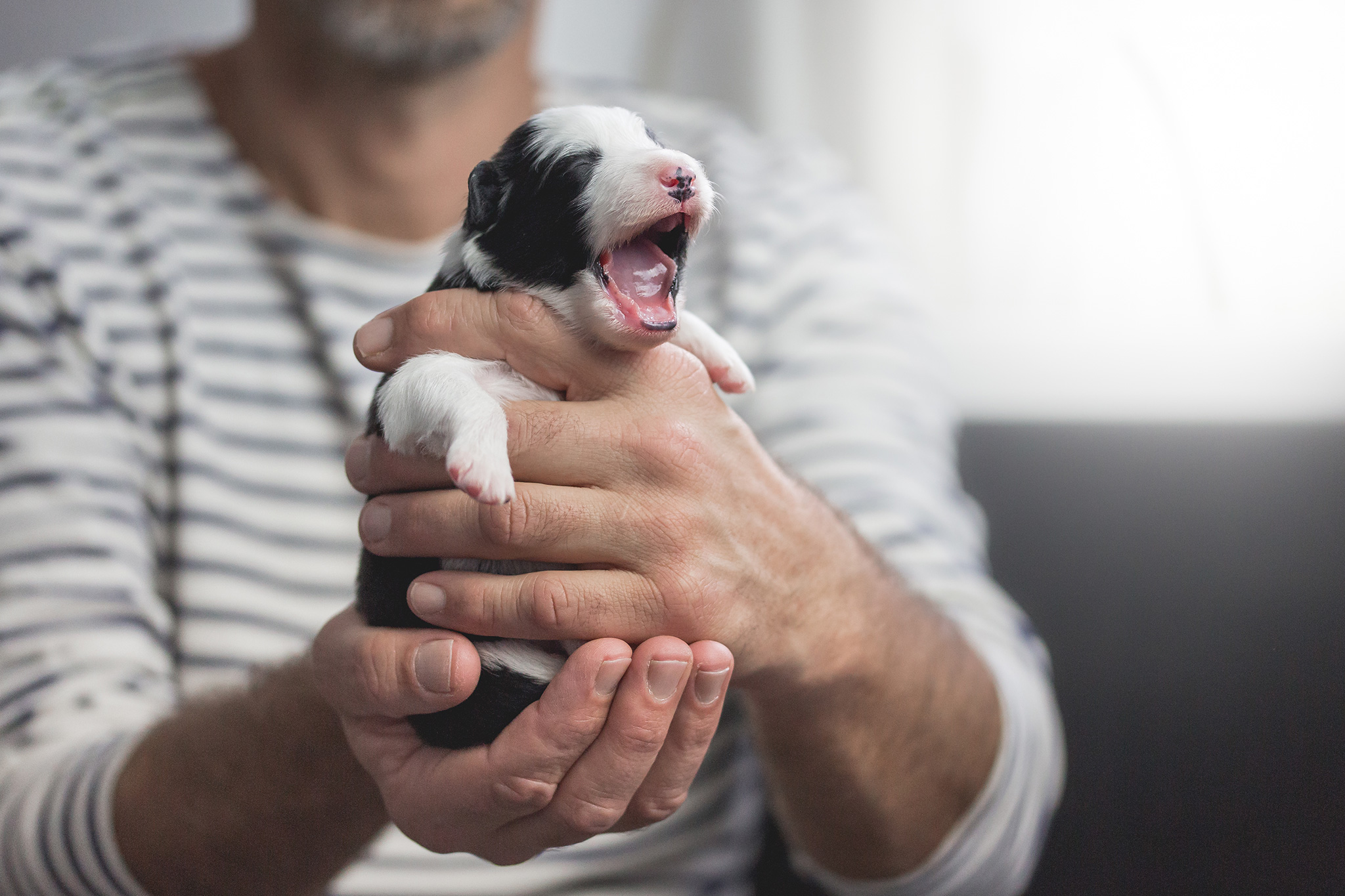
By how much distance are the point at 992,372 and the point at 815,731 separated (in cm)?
85

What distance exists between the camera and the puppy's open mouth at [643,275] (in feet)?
1.45

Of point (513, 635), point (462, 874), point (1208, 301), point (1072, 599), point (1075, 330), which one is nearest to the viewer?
point (513, 635)

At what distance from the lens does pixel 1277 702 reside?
1.97 ft

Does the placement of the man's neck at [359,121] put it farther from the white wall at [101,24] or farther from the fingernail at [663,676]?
the fingernail at [663,676]

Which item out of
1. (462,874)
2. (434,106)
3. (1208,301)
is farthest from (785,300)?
(462,874)

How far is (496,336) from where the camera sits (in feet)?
1.84

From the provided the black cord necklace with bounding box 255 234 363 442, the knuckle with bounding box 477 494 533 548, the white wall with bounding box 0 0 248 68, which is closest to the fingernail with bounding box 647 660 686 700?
the knuckle with bounding box 477 494 533 548

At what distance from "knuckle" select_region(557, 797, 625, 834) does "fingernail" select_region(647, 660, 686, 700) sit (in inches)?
2.9

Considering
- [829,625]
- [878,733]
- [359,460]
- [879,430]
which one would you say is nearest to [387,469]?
[359,460]

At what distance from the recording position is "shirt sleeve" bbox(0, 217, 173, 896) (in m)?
0.87

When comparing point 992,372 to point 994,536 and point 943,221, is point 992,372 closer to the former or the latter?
point 994,536

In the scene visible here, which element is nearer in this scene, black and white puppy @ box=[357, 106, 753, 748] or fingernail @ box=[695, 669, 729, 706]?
black and white puppy @ box=[357, 106, 753, 748]

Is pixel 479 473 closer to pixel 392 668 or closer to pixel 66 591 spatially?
pixel 392 668

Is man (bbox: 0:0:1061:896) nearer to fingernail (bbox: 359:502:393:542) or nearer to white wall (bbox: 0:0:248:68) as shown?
fingernail (bbox: 359:502:393:542)
